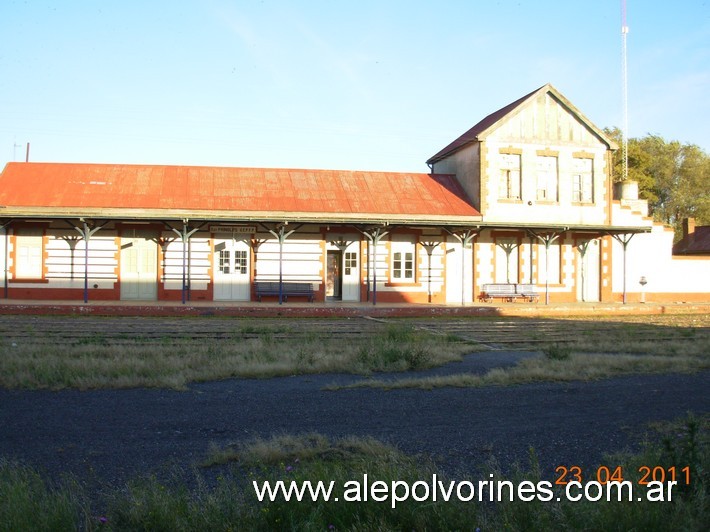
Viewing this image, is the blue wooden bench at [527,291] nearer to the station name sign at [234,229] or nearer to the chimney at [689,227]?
the station name sign at [234,229]

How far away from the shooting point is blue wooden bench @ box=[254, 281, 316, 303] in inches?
955

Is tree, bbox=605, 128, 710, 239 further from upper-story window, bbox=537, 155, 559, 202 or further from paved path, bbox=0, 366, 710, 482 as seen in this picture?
paved path, bbox=0, 366, 710, 482

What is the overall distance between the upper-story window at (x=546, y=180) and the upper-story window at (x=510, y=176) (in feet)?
3.02

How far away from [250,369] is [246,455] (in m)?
4.31

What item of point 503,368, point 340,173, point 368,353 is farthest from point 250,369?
point 340,173

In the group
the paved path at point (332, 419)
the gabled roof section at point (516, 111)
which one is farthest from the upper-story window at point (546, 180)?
the paved path at point (332, 419)

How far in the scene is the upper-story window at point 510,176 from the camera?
27.0 m

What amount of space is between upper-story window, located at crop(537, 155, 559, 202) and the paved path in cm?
1895

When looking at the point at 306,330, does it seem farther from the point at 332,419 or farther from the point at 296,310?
the point at 332,419

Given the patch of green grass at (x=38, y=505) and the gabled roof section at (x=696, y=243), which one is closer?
the patch of green grass at (x=38, y=505)

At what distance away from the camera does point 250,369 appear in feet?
31.6

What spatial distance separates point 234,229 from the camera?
24.6 m

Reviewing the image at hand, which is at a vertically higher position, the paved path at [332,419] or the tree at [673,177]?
the tree at [673,177]

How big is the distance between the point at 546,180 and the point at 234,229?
12.9 metres
